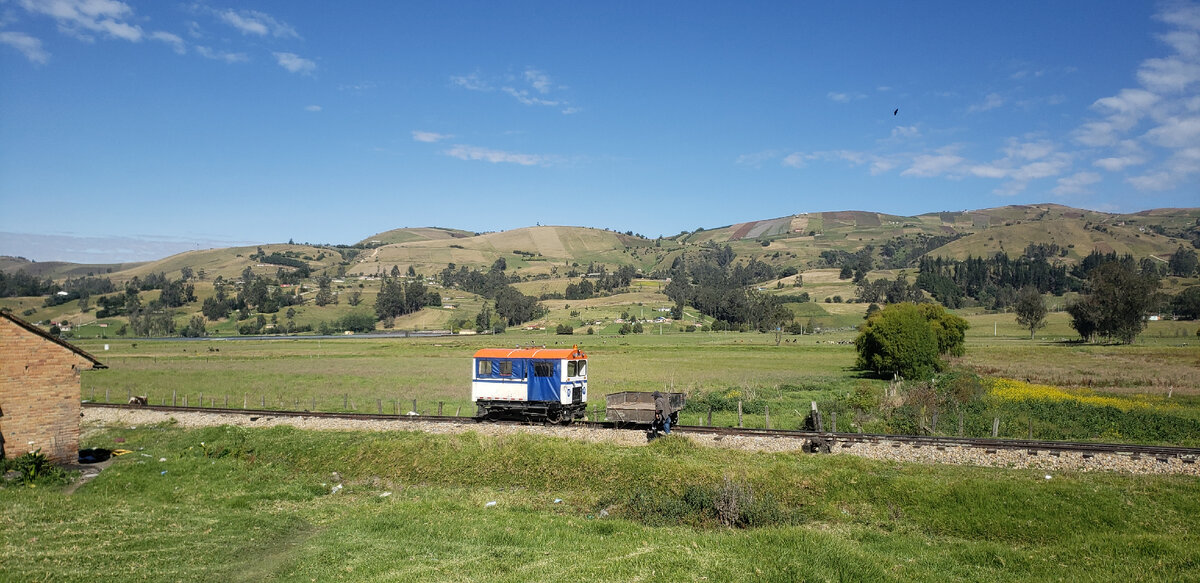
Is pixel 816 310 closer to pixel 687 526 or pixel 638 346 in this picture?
pixel 638 346

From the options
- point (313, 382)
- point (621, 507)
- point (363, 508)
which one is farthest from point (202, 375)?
point (621, 507)

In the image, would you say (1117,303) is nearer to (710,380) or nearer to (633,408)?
(710,380)

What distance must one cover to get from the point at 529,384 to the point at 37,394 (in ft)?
60.3

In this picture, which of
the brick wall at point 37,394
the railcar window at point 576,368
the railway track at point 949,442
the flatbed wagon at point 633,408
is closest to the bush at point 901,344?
the railway track at point 949,442

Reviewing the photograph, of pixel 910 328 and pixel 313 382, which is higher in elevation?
pixel 910 328

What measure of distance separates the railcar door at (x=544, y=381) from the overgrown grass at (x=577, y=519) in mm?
4467

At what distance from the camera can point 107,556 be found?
1399 centimetres

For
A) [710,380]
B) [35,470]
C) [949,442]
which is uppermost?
[949,442]

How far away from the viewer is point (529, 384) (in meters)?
31.8

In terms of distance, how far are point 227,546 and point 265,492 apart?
7.19m

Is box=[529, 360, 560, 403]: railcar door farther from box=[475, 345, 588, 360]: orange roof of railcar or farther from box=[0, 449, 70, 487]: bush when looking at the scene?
box=[0, 449, 70, 487]: bush

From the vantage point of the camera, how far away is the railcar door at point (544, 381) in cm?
→ 3139

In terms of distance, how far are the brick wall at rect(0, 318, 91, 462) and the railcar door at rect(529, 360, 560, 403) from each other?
1765cm

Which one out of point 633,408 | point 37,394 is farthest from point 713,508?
point 37,394
